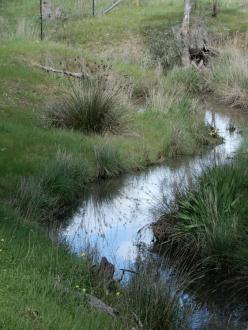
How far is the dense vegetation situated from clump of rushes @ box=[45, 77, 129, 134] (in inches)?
0.9

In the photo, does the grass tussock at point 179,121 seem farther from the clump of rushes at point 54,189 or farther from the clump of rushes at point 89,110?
the clump of rushes at point 54,189

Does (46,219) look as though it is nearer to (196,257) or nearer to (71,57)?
(196,257)

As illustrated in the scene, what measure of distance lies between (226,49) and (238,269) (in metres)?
17.5

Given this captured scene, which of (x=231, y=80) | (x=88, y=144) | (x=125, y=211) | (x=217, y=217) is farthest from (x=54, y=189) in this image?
(x=231, y=80)

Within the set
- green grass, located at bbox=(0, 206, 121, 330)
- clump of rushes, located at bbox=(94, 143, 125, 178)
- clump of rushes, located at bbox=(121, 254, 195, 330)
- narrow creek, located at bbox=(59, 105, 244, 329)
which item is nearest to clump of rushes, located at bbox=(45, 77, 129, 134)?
clump of rushes, located at bbox=(94, 143, 125, 178)

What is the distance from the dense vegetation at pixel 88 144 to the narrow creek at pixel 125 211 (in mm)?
319

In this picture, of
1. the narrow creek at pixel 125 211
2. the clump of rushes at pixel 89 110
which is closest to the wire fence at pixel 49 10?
the clump of rushes at pixel 89 110

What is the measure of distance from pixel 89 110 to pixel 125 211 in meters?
3.72

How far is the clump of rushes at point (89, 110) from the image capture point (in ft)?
44.7

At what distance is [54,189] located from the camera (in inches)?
399

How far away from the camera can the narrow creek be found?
844cm

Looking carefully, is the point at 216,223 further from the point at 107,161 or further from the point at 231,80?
the point at 231,80

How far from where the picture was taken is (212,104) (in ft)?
66.3

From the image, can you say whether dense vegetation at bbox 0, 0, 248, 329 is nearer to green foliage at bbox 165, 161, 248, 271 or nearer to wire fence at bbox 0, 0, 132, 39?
green foliage at bbox 165, 161, 248, 271
